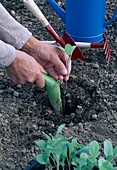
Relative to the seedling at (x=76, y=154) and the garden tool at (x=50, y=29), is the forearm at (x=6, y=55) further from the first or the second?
the garden tool at (x=50, y=29)

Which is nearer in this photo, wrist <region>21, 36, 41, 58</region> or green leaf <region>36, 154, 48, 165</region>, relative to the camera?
green leaf <region>36, 154, 48, 165</region>

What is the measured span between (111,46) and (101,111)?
0.66 meters

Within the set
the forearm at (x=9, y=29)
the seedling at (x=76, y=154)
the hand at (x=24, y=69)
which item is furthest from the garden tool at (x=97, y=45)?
the seedling at (x=76, y=154)

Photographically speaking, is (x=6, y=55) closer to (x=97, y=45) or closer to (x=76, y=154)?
(x=76, y=154)

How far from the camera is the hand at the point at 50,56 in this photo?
1.81 meters

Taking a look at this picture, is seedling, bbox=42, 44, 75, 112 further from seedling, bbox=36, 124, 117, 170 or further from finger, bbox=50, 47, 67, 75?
seedling, bbox=36, 124, 117, 170

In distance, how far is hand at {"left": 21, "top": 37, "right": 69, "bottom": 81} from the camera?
71.4 inches

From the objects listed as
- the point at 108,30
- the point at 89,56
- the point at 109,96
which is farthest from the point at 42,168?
the point at 108,30

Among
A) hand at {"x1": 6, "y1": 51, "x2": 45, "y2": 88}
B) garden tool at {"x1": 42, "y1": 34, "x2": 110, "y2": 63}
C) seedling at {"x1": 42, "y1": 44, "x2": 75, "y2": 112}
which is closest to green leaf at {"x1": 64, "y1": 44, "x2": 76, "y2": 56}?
seedling at {"x1": 42, "y1": 44, "x2": 75, "y2": 112}

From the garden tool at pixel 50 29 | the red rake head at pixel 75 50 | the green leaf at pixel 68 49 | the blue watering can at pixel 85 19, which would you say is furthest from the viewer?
the blue watering can at pixel 85 19

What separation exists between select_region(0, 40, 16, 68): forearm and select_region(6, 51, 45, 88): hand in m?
0.02

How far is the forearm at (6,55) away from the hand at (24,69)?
23 mm

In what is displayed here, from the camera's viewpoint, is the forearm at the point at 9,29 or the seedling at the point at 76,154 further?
the forearm at the point at 9,29

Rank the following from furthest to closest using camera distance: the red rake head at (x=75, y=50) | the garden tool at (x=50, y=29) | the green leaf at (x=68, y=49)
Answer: the red rake head at (x=75, y=50) → the garden tool at (x=50, y=29) → the green leaf at (x=68, y=49)
